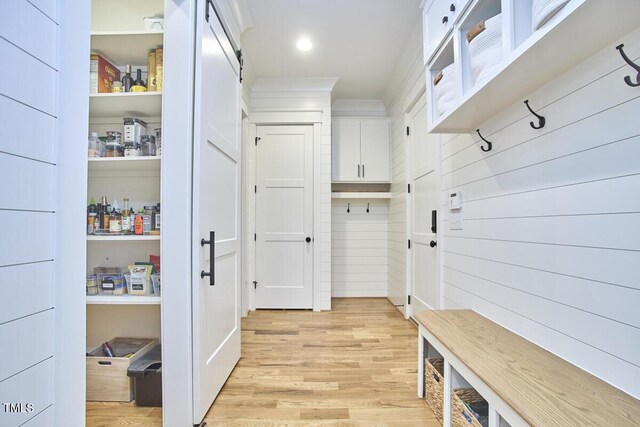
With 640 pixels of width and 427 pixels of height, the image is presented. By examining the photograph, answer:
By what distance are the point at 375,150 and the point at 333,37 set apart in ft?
5.22

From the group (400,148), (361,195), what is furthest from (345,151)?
(400,148)

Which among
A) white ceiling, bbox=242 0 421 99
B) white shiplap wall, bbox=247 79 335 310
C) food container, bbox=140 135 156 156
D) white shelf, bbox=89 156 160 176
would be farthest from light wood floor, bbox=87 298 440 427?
white ceiling, bbox=242 0 421 99

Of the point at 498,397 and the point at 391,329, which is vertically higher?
the point at 498,397

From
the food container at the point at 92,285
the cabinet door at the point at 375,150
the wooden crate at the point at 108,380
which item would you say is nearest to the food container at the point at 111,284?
Answer: the food container at the point at 92,285

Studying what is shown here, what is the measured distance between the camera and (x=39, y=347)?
68 centimetres

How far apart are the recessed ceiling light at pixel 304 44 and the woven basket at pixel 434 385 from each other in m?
2.90

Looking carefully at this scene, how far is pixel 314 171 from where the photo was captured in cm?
355

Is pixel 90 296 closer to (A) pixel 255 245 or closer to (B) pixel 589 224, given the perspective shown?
(A) pixel 255 245

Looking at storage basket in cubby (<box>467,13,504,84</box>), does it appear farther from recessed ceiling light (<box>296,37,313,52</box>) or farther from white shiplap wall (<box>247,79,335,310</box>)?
white shiplap wall (<box>247,79,335,310</box>)

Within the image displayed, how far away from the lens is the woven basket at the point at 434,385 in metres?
1.57

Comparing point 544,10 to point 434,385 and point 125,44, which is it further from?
point 125,44

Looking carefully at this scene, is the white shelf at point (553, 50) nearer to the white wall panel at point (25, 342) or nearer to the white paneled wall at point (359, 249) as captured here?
the white wall panel at point (25, 342)

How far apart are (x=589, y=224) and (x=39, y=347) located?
1.69 meters

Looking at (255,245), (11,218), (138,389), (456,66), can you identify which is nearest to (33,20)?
(11,218)
